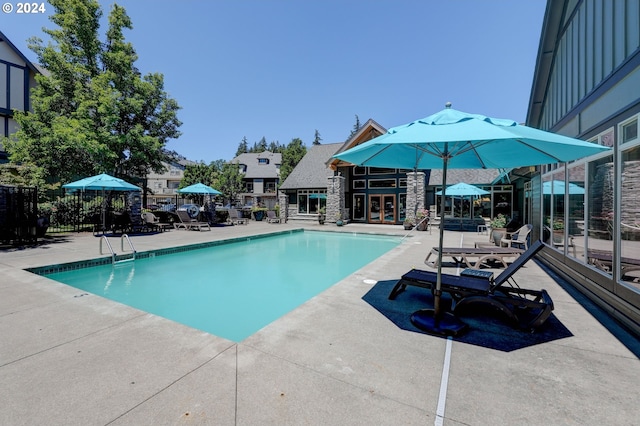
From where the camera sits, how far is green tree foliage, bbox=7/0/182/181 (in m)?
15.3

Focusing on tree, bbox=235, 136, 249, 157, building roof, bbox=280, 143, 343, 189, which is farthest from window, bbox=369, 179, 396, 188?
tree, bbox=235, 136, 249, 157

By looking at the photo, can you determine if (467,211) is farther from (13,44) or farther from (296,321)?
(13,44)

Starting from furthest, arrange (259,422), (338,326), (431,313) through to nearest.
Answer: (431,313), (338,326), (259,422)

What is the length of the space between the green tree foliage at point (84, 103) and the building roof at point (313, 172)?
32.3ft

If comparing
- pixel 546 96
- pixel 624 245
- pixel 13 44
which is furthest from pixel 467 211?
pixel 13 44

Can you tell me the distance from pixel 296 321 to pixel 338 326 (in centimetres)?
56

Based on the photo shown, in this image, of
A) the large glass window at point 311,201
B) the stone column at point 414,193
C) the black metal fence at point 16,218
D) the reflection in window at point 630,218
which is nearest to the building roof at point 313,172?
the large glass window at point 311,201

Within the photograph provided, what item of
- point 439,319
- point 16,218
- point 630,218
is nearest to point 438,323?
point 439,319

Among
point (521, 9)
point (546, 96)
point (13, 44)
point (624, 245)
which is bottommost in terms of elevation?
point (624, 245)

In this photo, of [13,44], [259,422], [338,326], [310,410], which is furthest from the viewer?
[13,44]

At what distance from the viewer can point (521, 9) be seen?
9500mm

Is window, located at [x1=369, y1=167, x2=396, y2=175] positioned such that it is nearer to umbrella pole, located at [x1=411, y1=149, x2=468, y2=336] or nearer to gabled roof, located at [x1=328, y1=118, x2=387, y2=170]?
gabled roof, located at [x1=328, y1=118, x2=387, y2=170]

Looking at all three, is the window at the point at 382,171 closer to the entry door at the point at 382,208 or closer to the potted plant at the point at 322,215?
the entry door at the point at 382,208

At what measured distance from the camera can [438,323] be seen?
12.0 ft
